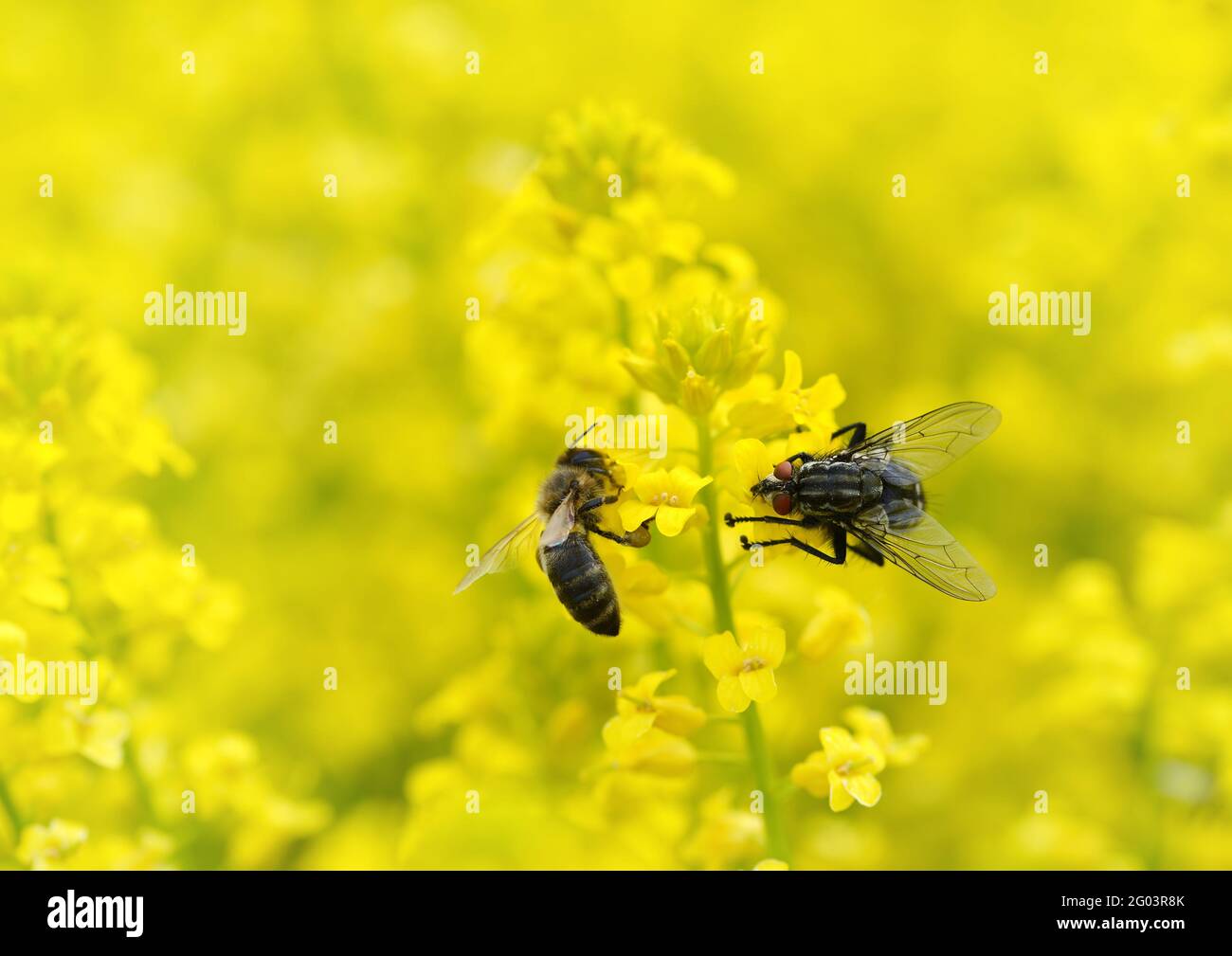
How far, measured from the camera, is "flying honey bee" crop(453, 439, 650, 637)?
2.48 meters

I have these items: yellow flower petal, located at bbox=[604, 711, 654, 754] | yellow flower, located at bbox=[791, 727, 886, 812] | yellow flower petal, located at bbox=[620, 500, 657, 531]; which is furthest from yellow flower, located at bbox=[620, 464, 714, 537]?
yellow flower, located at bbox=[791, 727, 886, 812]

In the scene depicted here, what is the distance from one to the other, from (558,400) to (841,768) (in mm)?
1229

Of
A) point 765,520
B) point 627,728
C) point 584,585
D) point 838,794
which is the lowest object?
point 838,794

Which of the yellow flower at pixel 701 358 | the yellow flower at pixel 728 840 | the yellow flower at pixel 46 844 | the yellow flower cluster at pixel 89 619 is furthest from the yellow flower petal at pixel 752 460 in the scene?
the yellow flower at pixel 46 844

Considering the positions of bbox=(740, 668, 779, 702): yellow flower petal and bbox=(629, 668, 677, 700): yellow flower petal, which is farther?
bbox=(629, 668, 677, 700): yellow flower petal

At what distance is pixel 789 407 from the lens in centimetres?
222

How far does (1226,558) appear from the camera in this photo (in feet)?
10.7

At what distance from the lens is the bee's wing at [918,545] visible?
251 cm

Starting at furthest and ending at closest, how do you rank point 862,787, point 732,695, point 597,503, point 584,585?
1. point 597,503
2. point 584,585
3. point 862,787
4. point 732,695

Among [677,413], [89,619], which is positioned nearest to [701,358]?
[677,413]

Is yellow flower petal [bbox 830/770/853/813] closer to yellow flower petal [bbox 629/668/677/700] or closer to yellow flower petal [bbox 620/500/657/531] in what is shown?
yellow flower petal [bbox 629/668/677/700]

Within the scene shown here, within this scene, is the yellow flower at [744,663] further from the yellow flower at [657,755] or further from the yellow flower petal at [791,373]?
the yellow flower petal at [791,373]

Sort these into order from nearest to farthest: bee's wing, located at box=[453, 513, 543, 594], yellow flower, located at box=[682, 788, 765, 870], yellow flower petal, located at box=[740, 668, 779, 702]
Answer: yellow flower petal, located at box=[740, 668, 779, 702] → yellow flower, located at box=[682, 788, 765, 870] → bee's wing, located at box=[453, 513, 543, 594]

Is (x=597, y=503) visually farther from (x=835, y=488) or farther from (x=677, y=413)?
(x=835, y=488)
